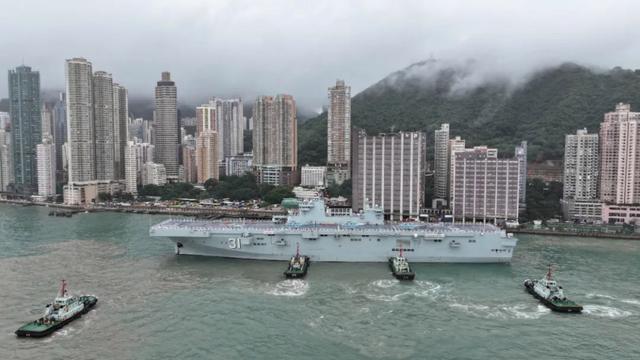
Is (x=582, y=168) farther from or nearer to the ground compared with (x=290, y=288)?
farther from the ground

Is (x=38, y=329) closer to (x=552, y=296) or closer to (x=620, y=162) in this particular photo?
(x=552, y=296)

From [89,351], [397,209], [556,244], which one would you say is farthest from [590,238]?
[89,351]

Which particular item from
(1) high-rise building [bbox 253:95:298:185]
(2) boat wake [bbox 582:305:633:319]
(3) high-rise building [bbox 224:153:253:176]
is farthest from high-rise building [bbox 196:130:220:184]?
(2) boat wake [bbox 582:305:633:319]

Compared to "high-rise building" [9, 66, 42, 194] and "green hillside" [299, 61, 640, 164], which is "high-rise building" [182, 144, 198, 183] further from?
"high-rise building" [9, 66, 42, 194]

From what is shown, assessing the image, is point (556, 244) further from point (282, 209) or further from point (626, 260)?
point (282, 209)

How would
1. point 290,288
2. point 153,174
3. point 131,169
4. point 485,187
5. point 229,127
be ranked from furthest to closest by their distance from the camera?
1. point 229,127
2. point 153,174
3. point 131,169
4. point 485,187
5. point 290,288

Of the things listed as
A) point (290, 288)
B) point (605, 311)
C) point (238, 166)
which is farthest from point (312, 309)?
point (238, 166)

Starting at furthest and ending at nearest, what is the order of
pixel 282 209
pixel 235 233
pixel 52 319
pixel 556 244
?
pixel 282 209, pixel 556 244, pixel 235 233, pixel 52 319
